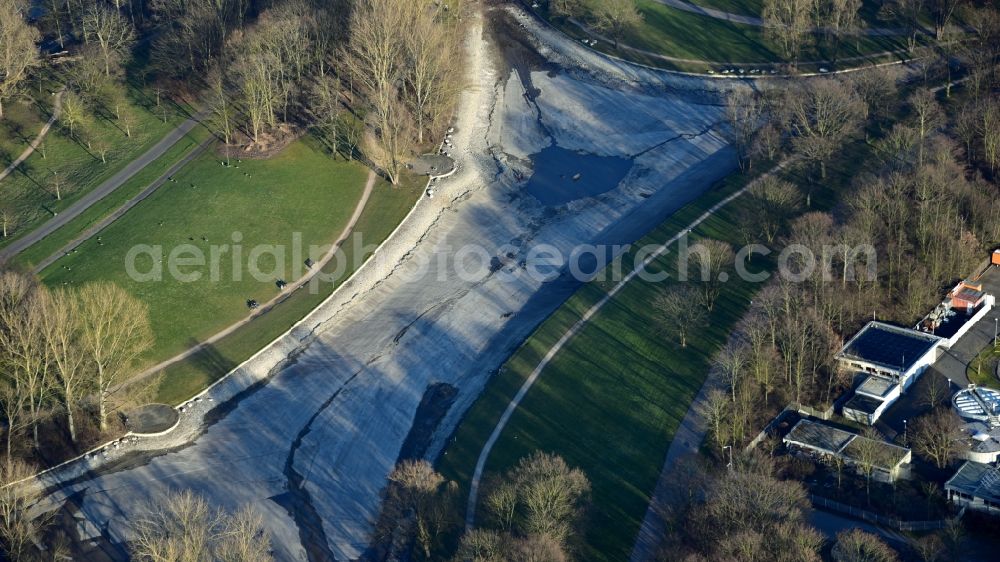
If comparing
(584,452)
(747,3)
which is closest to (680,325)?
(584,452)

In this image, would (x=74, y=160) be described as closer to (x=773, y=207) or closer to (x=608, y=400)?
(x=608, y=400)

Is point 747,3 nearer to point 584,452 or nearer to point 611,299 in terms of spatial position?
point 611,299

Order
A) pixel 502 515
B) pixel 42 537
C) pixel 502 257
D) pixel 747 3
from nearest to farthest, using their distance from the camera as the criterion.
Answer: pixel 502 515 < pixel 42 537 < pixel 502 257 < pixel 747 3

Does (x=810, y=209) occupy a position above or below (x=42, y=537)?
above

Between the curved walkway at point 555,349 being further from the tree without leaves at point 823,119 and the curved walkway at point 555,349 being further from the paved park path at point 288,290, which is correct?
the paved park path at point 288,290

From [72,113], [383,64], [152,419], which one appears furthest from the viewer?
[72,113]

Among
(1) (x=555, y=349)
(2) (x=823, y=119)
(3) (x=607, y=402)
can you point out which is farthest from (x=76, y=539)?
(2) (x=823, y=119)

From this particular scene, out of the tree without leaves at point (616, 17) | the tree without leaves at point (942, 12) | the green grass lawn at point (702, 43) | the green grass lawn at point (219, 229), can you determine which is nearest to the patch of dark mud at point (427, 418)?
the green grass lawn at point (219, 229)

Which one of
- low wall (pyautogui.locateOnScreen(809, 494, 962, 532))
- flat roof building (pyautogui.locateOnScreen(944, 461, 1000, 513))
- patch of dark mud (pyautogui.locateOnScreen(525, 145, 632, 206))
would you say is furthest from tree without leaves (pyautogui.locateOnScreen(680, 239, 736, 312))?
flat roof building (pyautogui.locateOnScreen(944, 461, 1000, 513))
